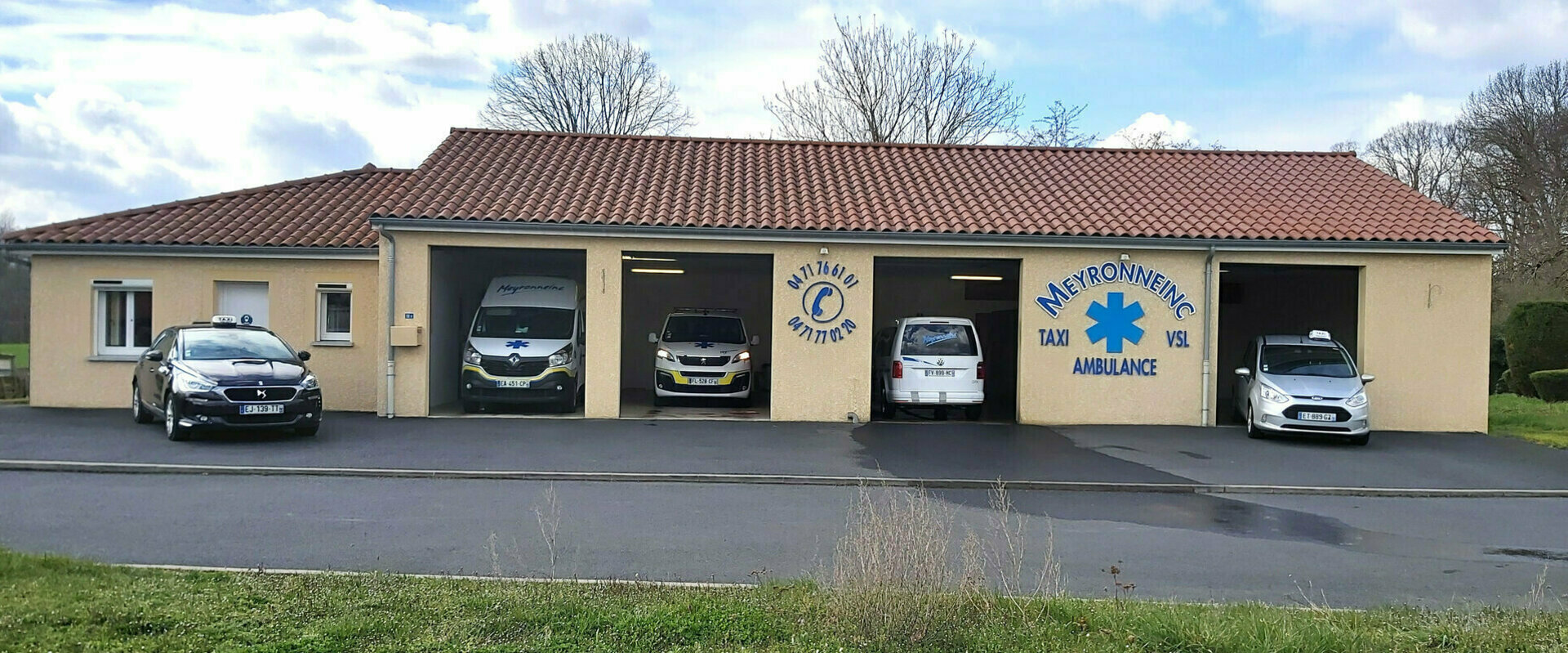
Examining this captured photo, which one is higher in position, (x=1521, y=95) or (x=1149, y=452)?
(x=1521, y=95)

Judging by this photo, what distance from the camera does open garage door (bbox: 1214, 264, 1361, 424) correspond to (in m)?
22.0

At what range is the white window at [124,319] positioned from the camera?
61.2ft

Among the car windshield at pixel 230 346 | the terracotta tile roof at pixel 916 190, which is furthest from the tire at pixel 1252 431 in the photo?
the car windshield at pixel 230 346

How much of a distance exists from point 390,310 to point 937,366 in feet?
28.3

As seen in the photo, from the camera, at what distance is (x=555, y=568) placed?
755 centimetres

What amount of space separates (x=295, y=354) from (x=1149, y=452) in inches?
470

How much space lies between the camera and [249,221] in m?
19.4

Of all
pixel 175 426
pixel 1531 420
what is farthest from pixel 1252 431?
pixel 175 426

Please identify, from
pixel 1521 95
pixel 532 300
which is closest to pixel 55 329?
pixel 532 300

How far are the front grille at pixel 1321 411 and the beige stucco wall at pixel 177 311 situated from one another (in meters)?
14.4

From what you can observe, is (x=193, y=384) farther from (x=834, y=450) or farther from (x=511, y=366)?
(x=834, y=450)

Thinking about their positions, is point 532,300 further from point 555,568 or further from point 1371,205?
point 1371,205

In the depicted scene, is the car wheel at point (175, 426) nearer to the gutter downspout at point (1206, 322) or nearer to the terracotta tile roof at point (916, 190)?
the terracotta tile roof at point (916, 190)

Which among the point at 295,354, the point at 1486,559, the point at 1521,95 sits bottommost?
the point at 1486,559
